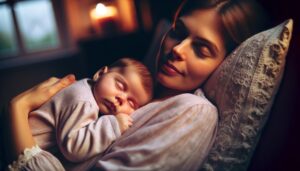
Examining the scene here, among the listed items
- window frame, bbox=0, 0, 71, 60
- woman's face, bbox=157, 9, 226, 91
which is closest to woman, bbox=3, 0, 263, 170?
woman's face, bbox=157, 9, 226, 91

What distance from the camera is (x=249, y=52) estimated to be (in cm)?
72

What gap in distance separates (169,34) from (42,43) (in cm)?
33

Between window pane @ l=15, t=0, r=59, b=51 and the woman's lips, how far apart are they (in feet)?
0.99

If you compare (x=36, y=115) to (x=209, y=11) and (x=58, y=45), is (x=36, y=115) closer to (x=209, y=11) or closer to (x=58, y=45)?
(x=58, y=45)

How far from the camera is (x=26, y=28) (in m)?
0.89

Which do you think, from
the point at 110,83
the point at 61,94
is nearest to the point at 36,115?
the point at 61,94

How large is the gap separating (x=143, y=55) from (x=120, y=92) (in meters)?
0.16

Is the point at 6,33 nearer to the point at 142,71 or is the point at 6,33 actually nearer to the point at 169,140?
the point at 142,71

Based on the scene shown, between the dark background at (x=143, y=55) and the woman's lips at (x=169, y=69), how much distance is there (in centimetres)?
10

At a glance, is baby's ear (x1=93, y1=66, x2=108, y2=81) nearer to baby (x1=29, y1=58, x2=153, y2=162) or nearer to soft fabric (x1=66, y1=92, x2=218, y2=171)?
baby (x1=29, y1=58, x2=153, y2=162)

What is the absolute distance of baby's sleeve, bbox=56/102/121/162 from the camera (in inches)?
27.1

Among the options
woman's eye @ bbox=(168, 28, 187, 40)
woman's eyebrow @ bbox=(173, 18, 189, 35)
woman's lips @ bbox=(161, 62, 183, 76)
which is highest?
woman's eyebrow @ bbox=(173, 18, 189, 35)

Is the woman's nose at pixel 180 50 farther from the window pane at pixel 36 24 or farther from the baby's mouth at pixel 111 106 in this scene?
the window pane at pixel 36 24

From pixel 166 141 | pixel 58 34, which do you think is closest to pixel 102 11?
pixel 58 34
